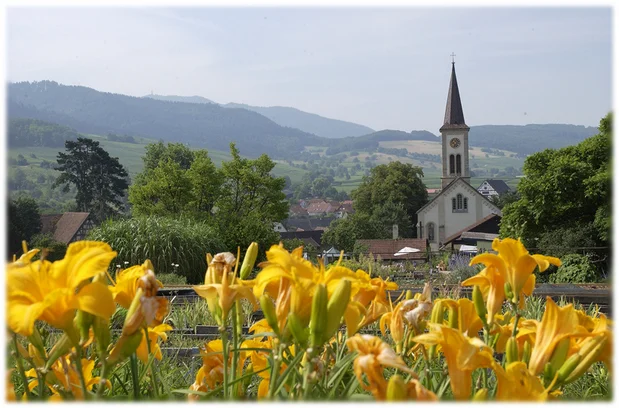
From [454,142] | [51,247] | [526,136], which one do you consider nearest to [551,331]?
[51,247]

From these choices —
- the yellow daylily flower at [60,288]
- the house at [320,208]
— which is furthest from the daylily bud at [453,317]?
the house at [320,208]

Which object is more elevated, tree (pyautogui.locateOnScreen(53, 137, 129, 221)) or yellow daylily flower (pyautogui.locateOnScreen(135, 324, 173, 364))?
tree (pyautogui.locateOnScreen(53, 137, 129, 221))

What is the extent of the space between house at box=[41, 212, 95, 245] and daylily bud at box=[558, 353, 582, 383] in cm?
2183

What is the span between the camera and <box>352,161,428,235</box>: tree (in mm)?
40875

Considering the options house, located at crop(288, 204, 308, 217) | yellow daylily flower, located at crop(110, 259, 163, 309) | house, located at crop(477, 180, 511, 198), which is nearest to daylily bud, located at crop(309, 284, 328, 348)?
yellow daylily flower, located at crop(110, 259, 163, 309)

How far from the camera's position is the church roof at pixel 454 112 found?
43.2 meters

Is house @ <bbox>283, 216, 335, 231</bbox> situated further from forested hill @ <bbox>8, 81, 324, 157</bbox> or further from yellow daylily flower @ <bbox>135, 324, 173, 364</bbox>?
yellow daylily flower @ <bbox>135, 324, 173, 364</bbox>

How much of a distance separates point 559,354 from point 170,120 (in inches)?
5307

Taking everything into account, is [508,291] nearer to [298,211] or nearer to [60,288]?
[60,288]

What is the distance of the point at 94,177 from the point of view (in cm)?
3447

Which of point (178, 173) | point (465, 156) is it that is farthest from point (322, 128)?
point (178, 173)

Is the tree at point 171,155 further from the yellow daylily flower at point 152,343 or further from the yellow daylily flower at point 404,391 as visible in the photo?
the yellow daylily flower at point 404,391

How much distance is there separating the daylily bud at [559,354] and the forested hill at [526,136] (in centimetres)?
8196

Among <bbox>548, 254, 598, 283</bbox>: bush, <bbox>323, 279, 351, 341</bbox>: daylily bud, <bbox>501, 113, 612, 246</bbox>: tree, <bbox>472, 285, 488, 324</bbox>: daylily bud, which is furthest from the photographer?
<bbox>501, 113, 612, 246</bbox>: tree
